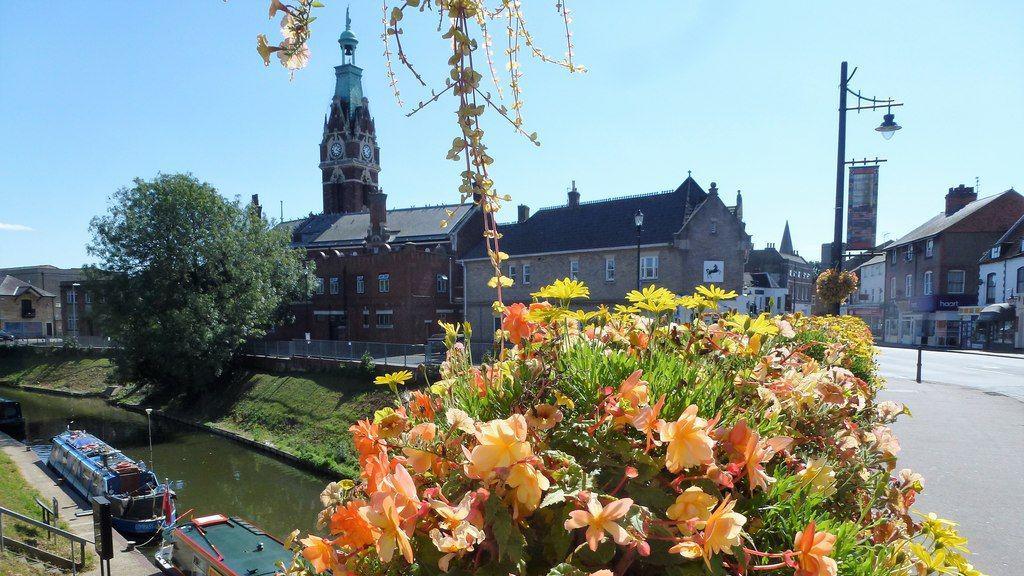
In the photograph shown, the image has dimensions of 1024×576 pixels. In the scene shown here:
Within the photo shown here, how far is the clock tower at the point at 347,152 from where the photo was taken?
6047 centimetres

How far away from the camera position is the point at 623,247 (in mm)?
32438

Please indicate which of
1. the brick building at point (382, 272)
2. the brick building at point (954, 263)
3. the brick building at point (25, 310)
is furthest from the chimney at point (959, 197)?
the brick building at point (25, 310)

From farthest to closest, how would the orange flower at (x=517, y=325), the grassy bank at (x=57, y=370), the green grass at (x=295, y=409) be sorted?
the grassy bank at (x=57, y=370)
the green grass at (x=295, y=409)
the orange flower at (x=517, y=325)

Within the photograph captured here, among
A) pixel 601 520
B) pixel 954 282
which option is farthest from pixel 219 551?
pixel 954 282

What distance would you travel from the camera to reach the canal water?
20.8 m

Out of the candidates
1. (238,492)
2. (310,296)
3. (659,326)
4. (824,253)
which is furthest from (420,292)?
(824,253)

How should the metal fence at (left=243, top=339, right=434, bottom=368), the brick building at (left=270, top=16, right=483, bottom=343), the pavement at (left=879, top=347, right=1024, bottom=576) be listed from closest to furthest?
the pavement at (left=879, top=347, right=1024, bottom=576), the metal fence at (left=243, top=339, right=434, bottom=368), the brick building at (left=270, top=16, right=483, bottom=343)

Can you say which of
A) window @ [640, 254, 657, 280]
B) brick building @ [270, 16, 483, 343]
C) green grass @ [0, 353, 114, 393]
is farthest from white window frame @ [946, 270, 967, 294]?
green grass @ [0, 353, 114, 393]

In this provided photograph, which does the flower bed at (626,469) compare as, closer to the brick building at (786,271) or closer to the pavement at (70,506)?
the pavement at (70,506)

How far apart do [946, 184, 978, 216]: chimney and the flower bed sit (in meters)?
57.3

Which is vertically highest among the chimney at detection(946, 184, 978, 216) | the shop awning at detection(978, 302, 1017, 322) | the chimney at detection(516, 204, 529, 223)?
the chimney at detection(946, 184, 978, 216)

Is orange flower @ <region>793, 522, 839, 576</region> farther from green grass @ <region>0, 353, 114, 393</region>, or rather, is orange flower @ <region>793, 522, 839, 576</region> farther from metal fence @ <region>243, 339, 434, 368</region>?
green grass @ <region>0, 353, 114, 393</region>

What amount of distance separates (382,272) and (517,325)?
38.1m

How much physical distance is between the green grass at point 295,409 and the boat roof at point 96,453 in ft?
20.8
